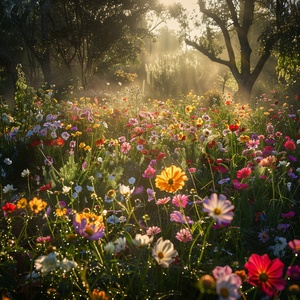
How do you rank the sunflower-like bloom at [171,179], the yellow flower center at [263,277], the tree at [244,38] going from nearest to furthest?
1. the yellow flower center at [263,277]
2. the sunflower-like bloom at [171,179]
3. the tree at [244,38]

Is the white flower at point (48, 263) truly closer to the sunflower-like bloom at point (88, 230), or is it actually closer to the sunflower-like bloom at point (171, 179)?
the sunflower-like bloom at point (88, 230)

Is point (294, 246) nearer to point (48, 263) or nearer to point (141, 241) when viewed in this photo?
point (141, 241)

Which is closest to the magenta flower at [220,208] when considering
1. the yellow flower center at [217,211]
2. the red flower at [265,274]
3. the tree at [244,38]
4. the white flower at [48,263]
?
the yellow flower center at [217,211]

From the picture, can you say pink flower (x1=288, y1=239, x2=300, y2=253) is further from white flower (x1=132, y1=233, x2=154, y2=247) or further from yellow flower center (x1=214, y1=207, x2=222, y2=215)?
white flower (x1=132, y1=233, x2=154, y2=247)

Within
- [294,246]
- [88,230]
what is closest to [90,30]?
[88,230]

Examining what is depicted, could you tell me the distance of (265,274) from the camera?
0.85 m

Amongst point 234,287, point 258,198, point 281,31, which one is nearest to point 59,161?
point 258,198

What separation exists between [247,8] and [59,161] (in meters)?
10.3

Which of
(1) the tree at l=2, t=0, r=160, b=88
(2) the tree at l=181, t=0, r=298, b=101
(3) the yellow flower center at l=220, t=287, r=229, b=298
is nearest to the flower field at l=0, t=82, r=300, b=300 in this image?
Answer: (3) the yellow flower center at l=220, t=287, r=229, b=298

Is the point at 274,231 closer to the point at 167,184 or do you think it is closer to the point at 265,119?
the point at 167,184

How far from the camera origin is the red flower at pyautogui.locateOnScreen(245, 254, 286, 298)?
82cm

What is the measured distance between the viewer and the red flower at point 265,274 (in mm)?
820

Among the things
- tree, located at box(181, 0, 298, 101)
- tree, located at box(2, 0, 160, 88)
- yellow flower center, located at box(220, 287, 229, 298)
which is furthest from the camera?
tree, located at box(2, 0, 160, 88)

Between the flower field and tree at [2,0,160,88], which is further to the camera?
tree at [2,0,160,88]
